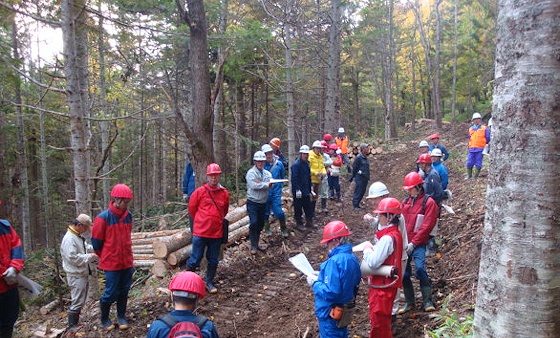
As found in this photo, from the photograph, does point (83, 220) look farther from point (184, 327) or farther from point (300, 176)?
point (300, 176)

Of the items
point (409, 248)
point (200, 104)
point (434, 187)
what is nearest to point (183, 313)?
point (409, 248)

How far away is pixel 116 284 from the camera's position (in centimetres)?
549

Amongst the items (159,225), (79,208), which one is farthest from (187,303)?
(159,225)

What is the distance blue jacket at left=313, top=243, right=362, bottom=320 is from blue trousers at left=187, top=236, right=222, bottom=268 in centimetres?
317

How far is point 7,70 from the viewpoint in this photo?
8.35 m

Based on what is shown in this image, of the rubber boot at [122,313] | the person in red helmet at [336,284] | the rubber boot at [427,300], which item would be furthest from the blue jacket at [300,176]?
the person in red helmet at [336,284]

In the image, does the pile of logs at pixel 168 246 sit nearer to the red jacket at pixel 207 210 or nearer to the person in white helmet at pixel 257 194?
the person in white helmet at pixel 257 194

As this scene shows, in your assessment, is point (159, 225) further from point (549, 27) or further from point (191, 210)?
point (549, 27)

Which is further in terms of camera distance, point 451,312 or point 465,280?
point 465,280

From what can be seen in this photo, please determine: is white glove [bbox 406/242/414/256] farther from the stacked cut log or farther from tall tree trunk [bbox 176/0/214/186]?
the stacked cut log

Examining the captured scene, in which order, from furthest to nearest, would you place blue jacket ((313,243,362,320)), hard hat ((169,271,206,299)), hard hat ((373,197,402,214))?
hard hat ((373,197,402,214)), blue jacket ((313,243,362,320)), hard hat ((169,271,206,299))

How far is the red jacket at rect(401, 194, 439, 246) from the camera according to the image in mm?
5418

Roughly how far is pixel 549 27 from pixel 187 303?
9.72 ft

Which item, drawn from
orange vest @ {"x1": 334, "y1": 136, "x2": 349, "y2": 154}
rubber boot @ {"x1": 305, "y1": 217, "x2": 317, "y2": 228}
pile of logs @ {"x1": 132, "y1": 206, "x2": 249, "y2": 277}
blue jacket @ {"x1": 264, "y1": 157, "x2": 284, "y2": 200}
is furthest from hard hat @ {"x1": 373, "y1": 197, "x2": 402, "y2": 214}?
orange vest @ {"x1": 334, "y1": 136, "x2": 349, "y2": 154}
